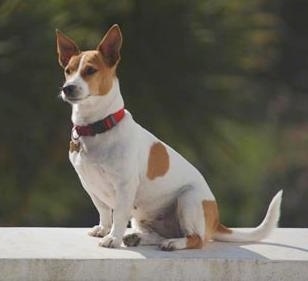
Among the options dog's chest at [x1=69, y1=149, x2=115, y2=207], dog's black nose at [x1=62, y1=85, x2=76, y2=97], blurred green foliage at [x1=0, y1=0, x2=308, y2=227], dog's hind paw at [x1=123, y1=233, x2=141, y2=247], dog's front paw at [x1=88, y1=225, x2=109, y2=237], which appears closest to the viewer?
dog's black nose at [x1=62, y1=85, x2=76, y2=97]

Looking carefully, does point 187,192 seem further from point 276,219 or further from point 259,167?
→ point 259,167

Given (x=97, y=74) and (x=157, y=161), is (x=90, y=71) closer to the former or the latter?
(x=97, y=74)

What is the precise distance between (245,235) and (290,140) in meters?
4.12

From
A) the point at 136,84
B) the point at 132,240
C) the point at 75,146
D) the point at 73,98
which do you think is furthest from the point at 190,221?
the point at 136,84

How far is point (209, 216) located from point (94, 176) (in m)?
0.37

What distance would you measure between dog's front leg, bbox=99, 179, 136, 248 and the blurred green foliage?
2385 mm

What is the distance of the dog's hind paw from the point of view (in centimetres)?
288

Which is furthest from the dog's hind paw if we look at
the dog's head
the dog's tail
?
the dog's head

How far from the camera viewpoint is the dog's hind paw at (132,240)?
2.88 m

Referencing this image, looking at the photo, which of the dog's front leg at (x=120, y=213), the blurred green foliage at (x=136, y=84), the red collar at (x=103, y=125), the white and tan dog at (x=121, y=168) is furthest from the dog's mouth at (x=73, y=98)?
the blurred green foliage at (x=136, y=84)

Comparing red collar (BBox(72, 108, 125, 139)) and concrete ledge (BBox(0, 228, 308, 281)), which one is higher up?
red collar (BBox(72, 108, 125, 139))

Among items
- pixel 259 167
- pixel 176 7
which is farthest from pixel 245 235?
pixel 259 167

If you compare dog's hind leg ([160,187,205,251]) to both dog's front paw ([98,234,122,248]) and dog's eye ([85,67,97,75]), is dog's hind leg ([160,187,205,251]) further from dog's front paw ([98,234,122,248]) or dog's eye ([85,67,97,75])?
dog's eye ([85,67,97,75])

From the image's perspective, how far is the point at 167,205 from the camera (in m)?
2.93
